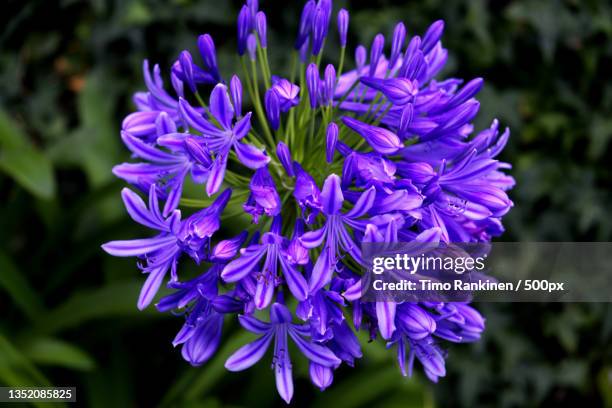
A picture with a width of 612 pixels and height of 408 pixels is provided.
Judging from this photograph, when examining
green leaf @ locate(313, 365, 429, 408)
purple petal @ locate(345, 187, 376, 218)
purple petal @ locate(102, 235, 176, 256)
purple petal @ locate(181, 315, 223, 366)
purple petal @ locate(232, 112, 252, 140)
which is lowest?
green leaf @ locate(313, 365, 429, 408)

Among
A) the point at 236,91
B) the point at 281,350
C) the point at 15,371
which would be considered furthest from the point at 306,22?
the point at 15,371

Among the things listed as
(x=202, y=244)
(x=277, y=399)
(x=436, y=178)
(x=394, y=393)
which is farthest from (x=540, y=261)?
(x=202, y=244)

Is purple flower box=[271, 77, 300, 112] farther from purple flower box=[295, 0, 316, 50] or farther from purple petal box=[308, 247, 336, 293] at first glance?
purple petal box=[308, 247, 336, 293]

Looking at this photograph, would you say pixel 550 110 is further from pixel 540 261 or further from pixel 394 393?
pixel 394 393

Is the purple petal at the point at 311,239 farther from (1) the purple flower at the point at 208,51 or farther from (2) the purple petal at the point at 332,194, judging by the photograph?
(1) the purple flower at the point at 208,51

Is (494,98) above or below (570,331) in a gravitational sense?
above

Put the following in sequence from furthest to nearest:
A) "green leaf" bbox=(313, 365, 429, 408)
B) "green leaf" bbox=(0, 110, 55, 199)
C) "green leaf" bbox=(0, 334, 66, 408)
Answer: "green leaf" bbox=(313, 365, 429, 408) → "green leaf" bbox=(0, 110, 55, 199) → "green leaf" bbox=(0, 334, 66, 408)

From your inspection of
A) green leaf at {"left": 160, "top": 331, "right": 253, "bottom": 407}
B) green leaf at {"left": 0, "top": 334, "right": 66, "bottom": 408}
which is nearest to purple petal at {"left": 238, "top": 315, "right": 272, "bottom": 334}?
green leaf at {"left": 160, "top": 331, "right": 253, "bottom": 407}
